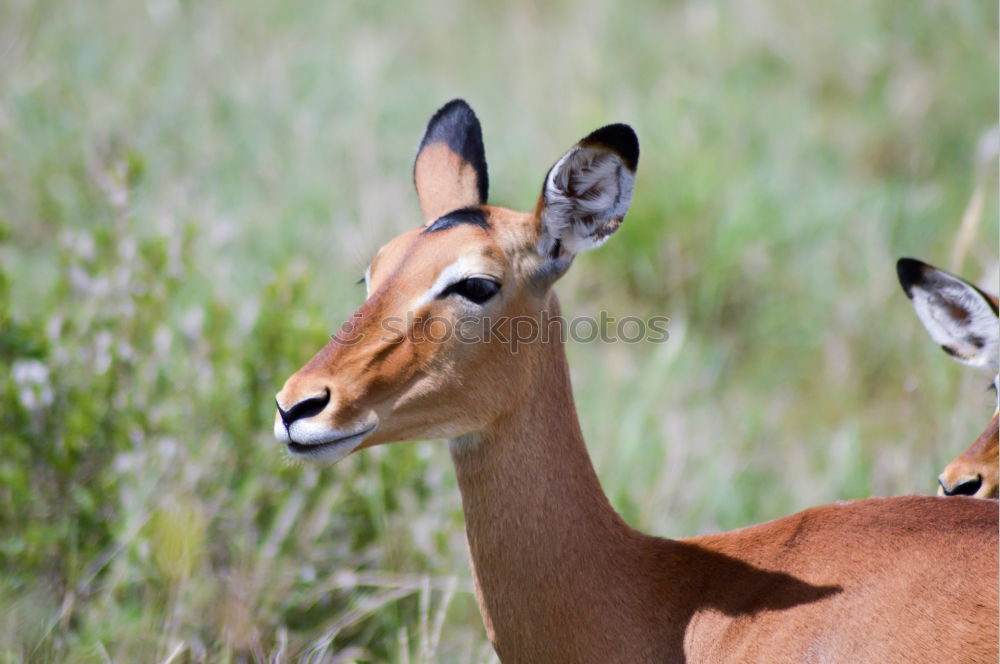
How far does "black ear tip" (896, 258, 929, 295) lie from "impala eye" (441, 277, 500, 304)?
1608 mm

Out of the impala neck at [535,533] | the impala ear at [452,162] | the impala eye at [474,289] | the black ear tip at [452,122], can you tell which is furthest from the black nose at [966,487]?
the black ear tip at [452,122]

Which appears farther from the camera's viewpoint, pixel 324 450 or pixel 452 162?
pixel 452 162

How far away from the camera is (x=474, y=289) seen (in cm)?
325

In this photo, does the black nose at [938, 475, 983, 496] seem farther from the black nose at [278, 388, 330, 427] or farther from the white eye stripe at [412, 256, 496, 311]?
the black nose at [278, 388, 330, 427]

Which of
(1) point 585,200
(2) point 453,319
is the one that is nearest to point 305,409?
(2) point 453,319

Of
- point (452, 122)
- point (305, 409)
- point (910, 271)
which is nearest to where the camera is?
point (305, 409)

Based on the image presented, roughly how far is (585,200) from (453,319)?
1.79 ft

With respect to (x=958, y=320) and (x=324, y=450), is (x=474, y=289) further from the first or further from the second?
(x=958, y=320)

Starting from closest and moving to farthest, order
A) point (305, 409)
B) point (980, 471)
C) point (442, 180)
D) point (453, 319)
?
point (305, 409)
point (453, 319)
point (980, 471)
point (442, 180)

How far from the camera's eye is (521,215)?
3488 mm

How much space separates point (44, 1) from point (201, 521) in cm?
593

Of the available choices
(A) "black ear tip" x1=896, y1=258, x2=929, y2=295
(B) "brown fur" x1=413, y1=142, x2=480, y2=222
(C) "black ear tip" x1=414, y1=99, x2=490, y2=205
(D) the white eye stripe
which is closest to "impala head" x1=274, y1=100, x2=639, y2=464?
(D) the white eye stripe

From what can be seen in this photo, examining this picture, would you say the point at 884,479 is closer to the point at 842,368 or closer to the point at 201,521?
the point at 842,368

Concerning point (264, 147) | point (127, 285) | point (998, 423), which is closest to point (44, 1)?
point (264, 147)
